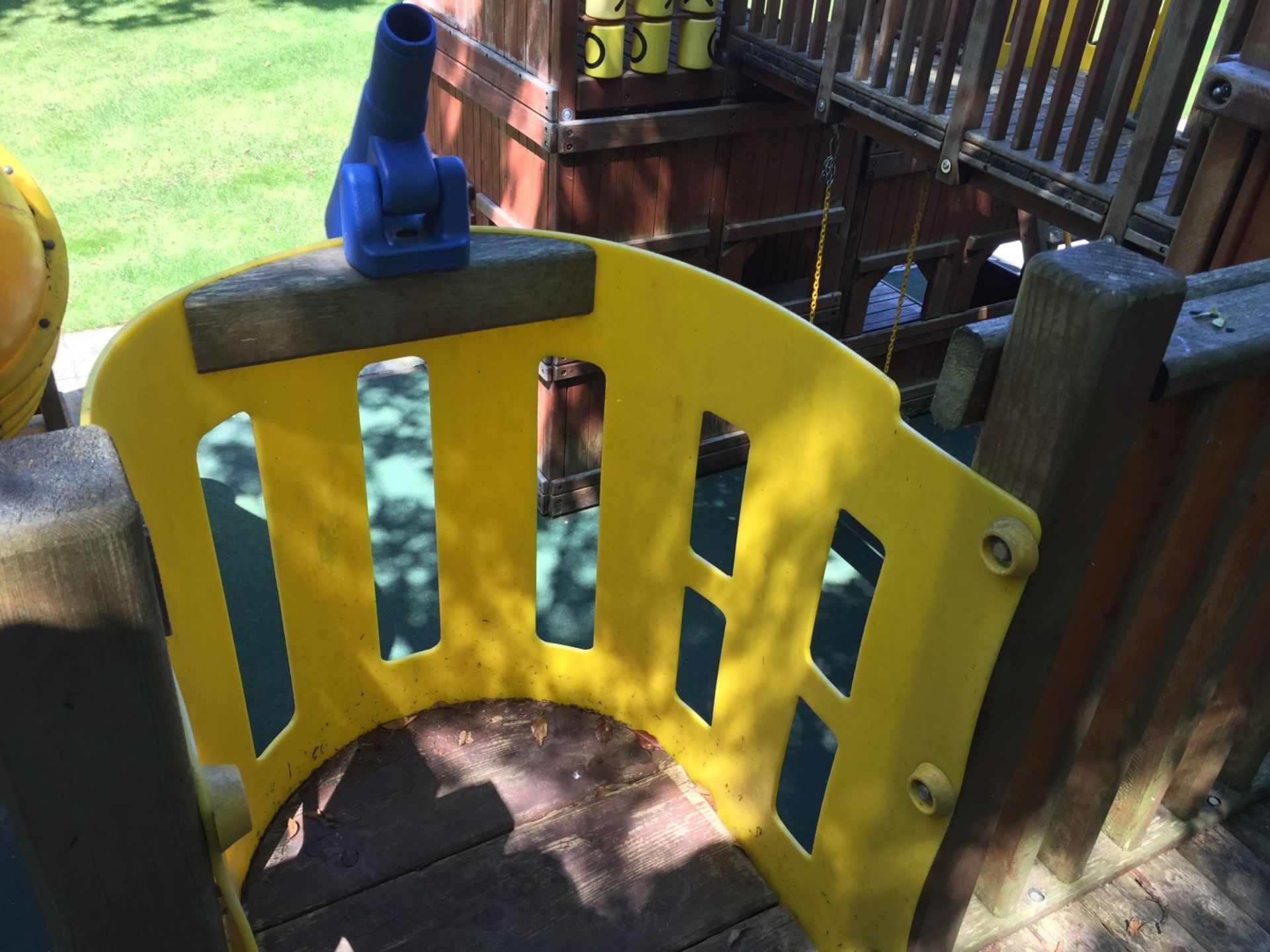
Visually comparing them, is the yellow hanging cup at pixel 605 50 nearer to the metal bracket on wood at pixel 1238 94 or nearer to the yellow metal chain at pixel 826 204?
the yellow metal chain at pixel 826 204

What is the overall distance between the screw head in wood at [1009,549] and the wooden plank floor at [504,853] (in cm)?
130

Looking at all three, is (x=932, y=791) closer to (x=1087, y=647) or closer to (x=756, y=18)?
(x=1087, y=647)

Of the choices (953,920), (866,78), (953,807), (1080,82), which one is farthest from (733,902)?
(1080,82)

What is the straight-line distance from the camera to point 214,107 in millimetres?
9672

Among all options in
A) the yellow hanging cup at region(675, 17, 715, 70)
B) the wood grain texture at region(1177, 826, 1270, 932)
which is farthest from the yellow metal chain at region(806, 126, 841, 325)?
the wood grain texture at region(1177, 826, 1270, 932)

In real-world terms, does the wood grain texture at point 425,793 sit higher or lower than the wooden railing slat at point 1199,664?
lower

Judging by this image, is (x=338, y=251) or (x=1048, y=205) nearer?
(x=338, y=251)

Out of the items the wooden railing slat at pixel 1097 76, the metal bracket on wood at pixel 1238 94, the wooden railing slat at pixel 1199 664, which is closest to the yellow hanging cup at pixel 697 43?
the wooden railing slat at pixel 1097 76

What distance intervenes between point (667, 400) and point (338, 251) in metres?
0.77

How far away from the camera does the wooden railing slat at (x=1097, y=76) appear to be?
286 cm

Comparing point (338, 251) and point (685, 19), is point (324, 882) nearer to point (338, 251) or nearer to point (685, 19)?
point (338, 251)

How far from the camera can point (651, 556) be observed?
2582 millimetres

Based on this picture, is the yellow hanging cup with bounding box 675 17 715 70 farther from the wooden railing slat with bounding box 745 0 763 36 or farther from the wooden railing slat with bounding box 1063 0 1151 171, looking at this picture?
the wooden railing slat with bounding box 1063 0 1151 171

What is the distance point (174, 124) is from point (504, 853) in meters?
8.78
